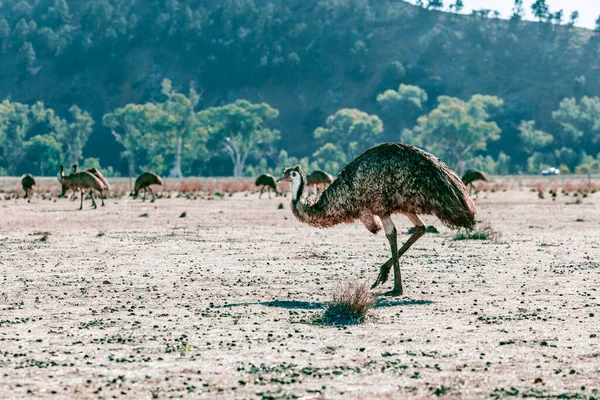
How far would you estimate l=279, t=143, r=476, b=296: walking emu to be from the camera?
13.7m

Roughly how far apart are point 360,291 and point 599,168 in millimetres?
114775

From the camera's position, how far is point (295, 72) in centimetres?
17675

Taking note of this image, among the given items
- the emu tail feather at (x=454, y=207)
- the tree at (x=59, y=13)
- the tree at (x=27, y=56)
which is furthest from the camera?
the tree at (x=59, y=13)

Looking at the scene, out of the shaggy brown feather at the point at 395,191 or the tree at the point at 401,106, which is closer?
the shaggy brown feather at the point at 395,191

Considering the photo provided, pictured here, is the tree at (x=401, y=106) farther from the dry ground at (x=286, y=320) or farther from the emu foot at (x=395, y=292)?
the emu foot at (x=395, y=292)

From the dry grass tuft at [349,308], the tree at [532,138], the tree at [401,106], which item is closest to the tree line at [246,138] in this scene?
the tree at [532,138]

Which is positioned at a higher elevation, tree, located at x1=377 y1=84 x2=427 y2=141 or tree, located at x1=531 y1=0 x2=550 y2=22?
tree, located at x1=531 y1=0 x2=550 y2=22

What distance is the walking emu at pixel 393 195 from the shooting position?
1366 cm

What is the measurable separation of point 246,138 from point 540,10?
8118 cm

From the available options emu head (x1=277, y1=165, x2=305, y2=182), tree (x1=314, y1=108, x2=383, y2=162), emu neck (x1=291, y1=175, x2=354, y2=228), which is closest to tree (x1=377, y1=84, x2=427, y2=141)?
tree (x1=314, y1=108, x2=383, y2=162)

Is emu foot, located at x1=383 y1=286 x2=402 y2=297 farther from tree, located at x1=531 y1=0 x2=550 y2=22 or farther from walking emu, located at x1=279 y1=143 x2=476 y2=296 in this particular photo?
tree, located at x1=531 y1=0 x2=550 y2=22

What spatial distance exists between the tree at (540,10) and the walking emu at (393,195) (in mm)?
183409

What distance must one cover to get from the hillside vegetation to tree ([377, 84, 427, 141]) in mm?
239

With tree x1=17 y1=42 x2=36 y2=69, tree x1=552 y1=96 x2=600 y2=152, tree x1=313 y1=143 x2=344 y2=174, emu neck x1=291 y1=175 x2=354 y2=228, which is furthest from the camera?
tree x1=17 y1=42 x2=36 y2=69
